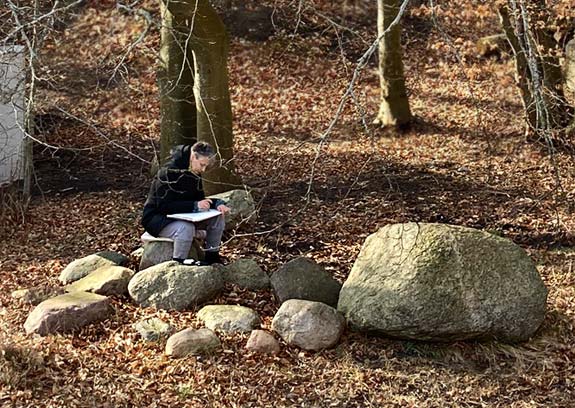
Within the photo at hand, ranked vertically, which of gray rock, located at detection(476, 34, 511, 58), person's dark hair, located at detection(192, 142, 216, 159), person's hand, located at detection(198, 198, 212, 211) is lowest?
person's hand, located at detection(198, 198, 212, 211)

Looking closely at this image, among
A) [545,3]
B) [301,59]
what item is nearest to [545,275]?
[545,3]

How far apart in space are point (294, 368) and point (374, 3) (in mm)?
14105

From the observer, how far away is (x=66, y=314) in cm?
584

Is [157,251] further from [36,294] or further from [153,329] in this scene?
[153,329]

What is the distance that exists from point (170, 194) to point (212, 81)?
181 cm

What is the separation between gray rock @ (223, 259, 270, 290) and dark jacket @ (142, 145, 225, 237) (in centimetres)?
60

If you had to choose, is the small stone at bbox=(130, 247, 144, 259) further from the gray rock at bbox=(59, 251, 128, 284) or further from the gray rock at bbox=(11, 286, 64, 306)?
the gray rock at bbox=(11, 286, 64, 306)

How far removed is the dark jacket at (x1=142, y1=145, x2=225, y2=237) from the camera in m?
6.64

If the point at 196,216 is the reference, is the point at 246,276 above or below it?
below

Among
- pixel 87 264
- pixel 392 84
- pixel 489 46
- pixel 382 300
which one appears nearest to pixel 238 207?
pixel 87 264

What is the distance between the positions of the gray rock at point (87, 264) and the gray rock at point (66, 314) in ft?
2.74

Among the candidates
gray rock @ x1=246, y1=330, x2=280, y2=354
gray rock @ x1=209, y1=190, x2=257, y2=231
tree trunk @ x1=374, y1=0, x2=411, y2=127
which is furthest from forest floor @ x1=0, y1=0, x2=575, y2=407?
tree trunk @ x1=374, y1=0, x2=411, y2=127

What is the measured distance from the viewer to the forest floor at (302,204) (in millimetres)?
5344

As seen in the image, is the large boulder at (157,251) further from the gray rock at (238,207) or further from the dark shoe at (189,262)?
the gray rock at (238,207)
